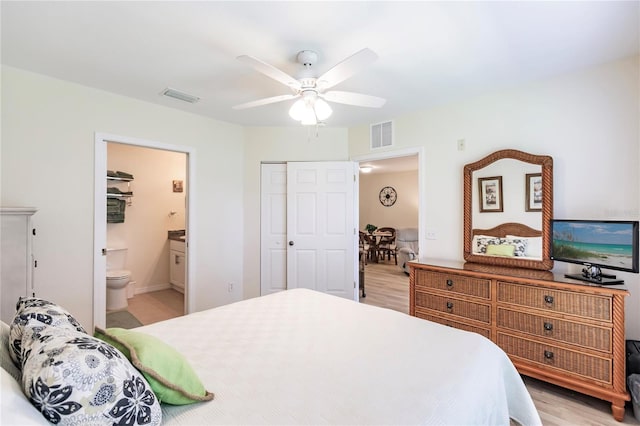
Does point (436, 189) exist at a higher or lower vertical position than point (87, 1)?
lower

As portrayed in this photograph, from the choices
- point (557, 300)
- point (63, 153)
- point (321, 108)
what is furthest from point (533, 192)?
point (63, 153)

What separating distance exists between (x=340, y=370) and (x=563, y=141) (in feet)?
8.57

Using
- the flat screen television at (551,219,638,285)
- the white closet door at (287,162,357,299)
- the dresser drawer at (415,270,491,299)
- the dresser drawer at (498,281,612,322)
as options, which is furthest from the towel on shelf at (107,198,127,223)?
the flat screen television at (551,219,638,285)

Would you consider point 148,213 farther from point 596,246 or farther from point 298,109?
point 596,246

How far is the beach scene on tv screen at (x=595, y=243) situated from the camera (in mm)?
1999

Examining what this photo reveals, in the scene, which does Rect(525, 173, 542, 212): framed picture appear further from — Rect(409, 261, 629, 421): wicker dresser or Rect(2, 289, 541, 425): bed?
Rect(2, 289, 541, 425): bed

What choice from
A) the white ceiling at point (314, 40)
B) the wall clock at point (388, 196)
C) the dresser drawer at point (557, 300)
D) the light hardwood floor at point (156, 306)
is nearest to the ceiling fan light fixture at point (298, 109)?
the white ceiling at point (314, 40)

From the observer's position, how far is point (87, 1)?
167cm

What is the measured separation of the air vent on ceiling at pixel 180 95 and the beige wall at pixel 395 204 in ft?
21.2

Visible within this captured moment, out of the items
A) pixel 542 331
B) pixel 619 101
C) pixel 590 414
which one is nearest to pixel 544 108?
pixel 619 101

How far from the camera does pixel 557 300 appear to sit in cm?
215

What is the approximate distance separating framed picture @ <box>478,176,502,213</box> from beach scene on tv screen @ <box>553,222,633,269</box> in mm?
513

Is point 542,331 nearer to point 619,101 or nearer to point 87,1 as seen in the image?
point 619,101

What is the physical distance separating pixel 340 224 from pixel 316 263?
1.97 ft
